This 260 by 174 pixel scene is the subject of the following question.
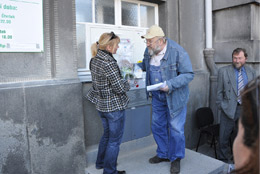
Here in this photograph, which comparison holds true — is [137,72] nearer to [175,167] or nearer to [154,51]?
[154,51]

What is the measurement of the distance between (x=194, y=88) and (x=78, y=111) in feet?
8.63

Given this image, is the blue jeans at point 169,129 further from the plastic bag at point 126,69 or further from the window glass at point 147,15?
the window glass at point 147,15

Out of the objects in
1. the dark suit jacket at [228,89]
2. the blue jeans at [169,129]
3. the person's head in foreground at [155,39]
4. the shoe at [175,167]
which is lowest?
the shoe at [175,167]

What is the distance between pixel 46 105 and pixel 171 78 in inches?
64.6

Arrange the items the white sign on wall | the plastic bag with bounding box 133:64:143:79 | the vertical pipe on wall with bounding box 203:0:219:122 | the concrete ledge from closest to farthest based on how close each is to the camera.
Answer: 1. the white sign on wall
2. the concrete ledge
3. the plastic bag with bounding box 133:64:143:79
4. the vertical pipe on wall with bounding box 203:0:219:122

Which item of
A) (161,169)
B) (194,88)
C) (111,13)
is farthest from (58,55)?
(194,88)

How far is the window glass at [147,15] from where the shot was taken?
178 inches

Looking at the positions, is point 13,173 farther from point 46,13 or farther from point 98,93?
point 46,13

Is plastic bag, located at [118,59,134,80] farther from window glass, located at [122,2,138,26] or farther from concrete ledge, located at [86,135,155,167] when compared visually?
concrete ledge, located at [86,135,155,167]

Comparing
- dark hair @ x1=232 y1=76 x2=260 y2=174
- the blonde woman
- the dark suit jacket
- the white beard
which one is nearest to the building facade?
the blonde woman

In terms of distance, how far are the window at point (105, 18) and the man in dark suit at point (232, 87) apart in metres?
1.69

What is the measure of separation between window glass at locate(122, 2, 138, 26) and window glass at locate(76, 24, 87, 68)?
834 millimetres

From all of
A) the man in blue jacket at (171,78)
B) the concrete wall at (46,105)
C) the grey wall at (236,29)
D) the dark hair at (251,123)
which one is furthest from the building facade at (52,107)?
the dark hair at (251,123)

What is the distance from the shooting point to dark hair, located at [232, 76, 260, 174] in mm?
879
